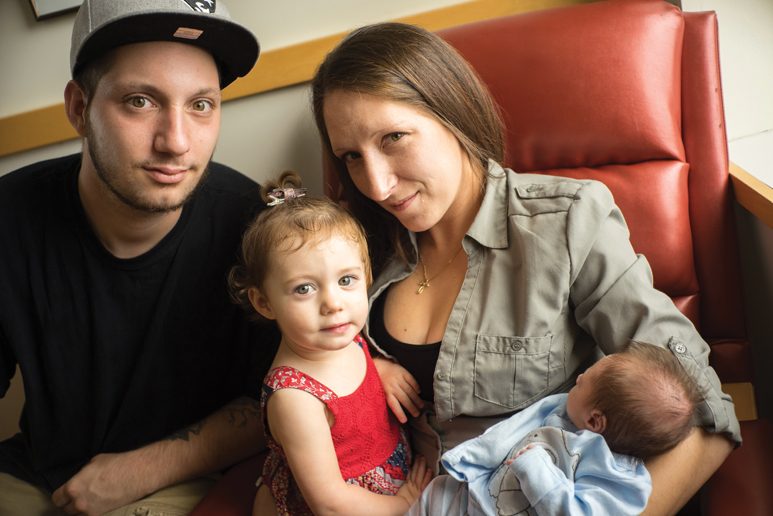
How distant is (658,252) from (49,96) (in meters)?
1.90

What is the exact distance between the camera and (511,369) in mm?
1300

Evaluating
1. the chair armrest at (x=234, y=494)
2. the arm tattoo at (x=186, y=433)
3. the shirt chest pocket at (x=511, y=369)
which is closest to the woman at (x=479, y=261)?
the shirt chest pocket at (x=511, y=369)

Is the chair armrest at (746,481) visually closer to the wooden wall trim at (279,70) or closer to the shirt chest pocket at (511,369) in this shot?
the shirt chest pocket at (511,369)

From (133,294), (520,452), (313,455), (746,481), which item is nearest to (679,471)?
(746,481)

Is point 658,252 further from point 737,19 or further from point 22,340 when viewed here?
point 22,340

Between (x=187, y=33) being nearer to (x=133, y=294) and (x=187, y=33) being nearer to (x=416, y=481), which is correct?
(x=133, y=294)

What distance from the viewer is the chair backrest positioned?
58.1 inches

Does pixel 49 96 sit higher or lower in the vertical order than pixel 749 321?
higher

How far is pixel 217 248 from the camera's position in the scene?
1683 mm

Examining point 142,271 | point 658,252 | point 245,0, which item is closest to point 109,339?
point 142,271

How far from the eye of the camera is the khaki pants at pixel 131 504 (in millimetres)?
1519

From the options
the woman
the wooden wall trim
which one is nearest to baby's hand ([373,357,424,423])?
the woman

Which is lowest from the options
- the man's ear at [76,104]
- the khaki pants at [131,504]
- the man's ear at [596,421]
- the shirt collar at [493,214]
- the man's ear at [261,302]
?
Answer: the khaki pants at [131,504]

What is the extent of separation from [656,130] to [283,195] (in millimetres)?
804
